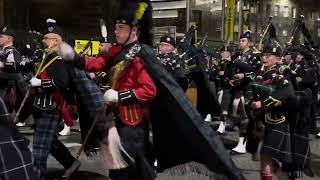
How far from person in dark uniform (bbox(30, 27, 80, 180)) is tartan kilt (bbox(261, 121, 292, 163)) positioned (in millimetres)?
1847

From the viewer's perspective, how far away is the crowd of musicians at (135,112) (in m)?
4.32

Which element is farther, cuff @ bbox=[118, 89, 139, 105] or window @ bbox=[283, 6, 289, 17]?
window @ bbox=[283, 6, 289, 17]

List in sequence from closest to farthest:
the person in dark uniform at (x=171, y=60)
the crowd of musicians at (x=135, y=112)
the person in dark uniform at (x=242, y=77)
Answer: the crowd of musicians at (x=135, y=112), the person in dark uniform at (x=171, y=60), the person in dark uniform at (x=242, y=77)

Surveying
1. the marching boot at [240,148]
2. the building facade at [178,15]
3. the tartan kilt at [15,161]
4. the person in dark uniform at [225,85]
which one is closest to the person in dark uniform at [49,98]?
the building facade at [178,15]

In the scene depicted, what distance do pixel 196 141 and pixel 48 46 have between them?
225 cm

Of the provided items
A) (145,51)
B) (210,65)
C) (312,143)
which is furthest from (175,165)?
(210,65)

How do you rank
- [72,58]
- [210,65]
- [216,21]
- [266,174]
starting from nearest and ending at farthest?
[72,58]
[266,174]
[210,65]
[216,21]

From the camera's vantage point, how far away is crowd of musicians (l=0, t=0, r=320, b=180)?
432 cm

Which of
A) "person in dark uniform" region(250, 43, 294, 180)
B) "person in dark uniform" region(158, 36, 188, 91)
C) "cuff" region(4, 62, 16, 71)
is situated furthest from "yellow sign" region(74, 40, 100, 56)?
"person in dark uniform" region(250, 43, 294, 180)

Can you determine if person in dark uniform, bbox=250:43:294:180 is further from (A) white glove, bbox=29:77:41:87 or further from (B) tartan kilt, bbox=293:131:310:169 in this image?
(A) white glove, bbox=29:77:41:87

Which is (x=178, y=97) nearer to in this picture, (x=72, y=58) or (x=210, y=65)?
(x=72, y=58)

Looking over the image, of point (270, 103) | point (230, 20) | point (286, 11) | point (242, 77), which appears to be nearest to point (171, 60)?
point (242, 77)

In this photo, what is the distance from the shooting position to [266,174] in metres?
5.59

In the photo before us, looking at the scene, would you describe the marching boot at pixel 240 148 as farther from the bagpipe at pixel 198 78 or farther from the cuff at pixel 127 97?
the cuff at pixel 127 97
